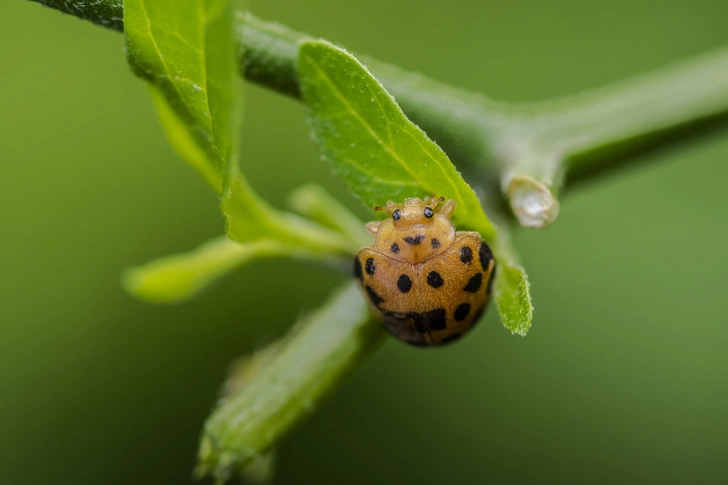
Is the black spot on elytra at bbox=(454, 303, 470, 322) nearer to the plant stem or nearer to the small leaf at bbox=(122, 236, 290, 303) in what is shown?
the plant stem

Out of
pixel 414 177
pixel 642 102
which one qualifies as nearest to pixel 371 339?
pixel 414 177

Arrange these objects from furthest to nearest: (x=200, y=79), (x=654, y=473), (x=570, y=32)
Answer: (x=570, y=32) < (x=654, y=473) < (x=200, y=79)

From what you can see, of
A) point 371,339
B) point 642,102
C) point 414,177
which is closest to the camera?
point 414,177

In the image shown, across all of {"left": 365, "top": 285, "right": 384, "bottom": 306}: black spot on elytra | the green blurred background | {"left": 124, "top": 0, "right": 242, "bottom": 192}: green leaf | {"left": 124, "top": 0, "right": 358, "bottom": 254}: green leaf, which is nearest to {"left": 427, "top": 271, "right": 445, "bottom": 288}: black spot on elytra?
{"left": 365, "top": 285, "right": 384, "bottom": 306}: black spot on elytra

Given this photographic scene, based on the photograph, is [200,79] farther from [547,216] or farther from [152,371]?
[152,371]

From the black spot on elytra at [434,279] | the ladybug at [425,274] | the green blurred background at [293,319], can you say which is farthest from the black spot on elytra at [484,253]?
the green blurred background at [293,319]

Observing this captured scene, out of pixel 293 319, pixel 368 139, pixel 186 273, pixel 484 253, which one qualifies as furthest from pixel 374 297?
pixel 293 319
